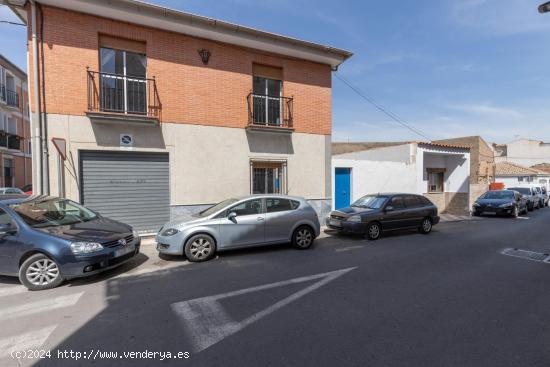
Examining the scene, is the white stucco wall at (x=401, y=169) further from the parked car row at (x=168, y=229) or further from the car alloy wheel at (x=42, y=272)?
the car alloy wheel at (x=42, y=272)

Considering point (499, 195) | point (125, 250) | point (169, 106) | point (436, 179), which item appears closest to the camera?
point (125, 250)

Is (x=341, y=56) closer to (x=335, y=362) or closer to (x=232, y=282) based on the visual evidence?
(x=232, y=282)

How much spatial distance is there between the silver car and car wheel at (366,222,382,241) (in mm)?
1936

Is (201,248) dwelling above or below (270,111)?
below

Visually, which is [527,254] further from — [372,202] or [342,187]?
[342,187]

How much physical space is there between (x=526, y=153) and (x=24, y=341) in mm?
61481

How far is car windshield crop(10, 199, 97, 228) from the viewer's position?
5129 mm

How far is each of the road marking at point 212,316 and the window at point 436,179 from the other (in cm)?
A: 1464

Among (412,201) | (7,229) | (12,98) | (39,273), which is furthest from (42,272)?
(12,98)

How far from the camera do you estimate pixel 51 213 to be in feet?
18.2

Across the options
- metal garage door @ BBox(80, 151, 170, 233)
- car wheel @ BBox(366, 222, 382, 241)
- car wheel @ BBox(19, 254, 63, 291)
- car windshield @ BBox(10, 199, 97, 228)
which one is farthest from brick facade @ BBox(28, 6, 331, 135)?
car wheel @ BBox(19, 254, 63, 291)

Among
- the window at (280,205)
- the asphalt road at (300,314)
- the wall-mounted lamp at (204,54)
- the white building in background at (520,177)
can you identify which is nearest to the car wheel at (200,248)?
the asphalt road at (300,314)

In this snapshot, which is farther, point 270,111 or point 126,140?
point 270,111

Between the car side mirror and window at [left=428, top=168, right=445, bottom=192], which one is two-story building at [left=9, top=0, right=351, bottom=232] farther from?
window at [left=428, top=168, right=445, bottom=192]
